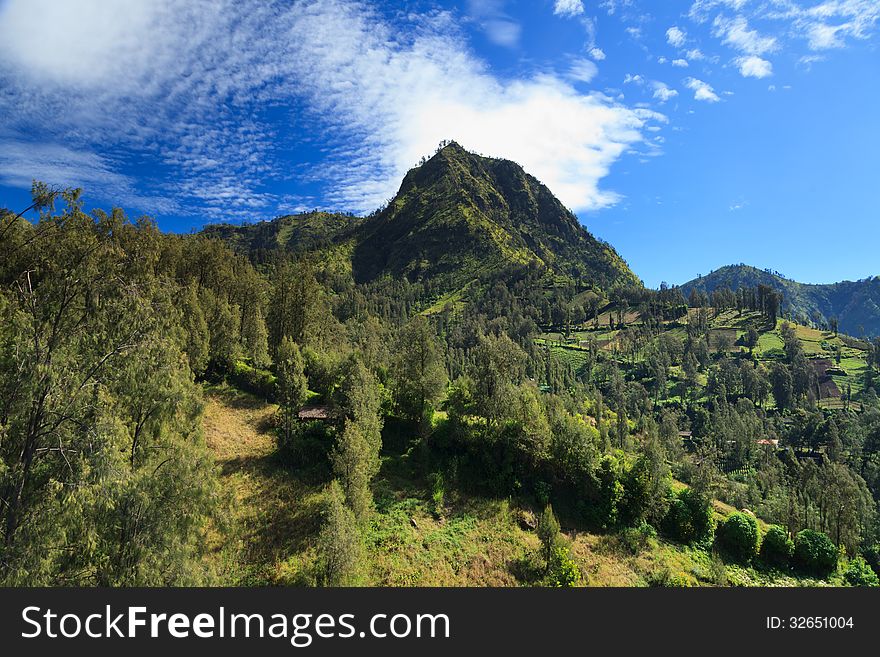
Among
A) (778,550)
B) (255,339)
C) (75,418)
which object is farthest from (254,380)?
(778,550)

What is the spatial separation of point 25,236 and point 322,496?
75.9ft

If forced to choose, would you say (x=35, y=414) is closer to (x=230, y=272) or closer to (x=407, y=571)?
(x=407, y=571)

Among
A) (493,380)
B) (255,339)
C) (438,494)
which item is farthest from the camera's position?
(255,339)

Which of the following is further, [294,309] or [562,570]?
[294,309]

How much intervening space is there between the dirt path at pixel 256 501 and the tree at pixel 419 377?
12747 millimetres

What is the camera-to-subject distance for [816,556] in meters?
33.3

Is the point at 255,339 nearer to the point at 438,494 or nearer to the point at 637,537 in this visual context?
the point at 438,494

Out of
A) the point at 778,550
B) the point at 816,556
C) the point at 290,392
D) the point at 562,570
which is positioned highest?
the point at 290,392

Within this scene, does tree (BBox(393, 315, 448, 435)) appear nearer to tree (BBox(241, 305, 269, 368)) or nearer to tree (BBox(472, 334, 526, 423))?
tree (BBox(472, 334, 526, 423))

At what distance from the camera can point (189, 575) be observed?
14.2 m

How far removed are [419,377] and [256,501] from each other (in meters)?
18.3

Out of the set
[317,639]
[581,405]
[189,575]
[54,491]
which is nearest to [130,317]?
[54,491]

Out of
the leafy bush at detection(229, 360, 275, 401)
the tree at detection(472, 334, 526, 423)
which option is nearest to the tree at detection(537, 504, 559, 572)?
the tree at detection(472, 334, 526, 423)

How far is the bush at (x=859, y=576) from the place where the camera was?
106 feet
